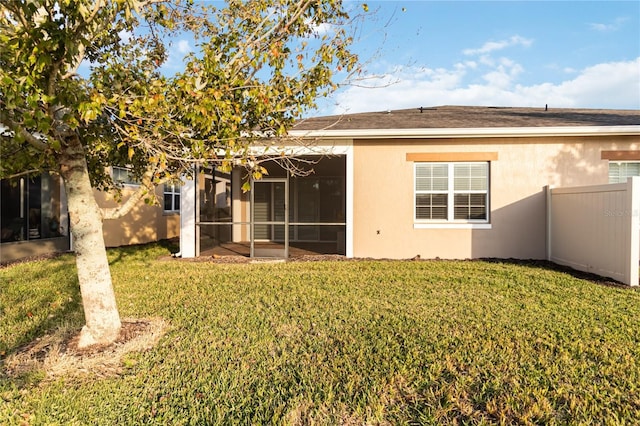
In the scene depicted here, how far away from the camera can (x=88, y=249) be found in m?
4.20

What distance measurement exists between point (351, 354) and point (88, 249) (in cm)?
311

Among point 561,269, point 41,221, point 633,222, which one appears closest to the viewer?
point 633,222

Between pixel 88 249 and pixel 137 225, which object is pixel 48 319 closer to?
pixel 88 249

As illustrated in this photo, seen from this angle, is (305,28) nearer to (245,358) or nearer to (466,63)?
(245,358)

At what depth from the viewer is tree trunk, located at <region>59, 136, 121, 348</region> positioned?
416 cm

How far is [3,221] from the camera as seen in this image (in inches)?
371

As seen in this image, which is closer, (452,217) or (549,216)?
(549,216)

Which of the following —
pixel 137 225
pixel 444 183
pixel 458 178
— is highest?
pixel 458 178

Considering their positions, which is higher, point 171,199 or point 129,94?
point 129,94

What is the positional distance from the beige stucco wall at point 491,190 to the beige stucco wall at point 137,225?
23.0 ft

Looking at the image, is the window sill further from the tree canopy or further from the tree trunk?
the tree trunk

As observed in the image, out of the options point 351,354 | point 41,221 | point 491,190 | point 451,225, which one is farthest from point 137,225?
point 351,354

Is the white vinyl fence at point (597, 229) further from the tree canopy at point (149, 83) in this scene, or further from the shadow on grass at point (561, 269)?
the tree canopy at point (149, 83)

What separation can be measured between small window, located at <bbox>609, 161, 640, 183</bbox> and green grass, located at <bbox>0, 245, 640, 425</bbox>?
424cm
